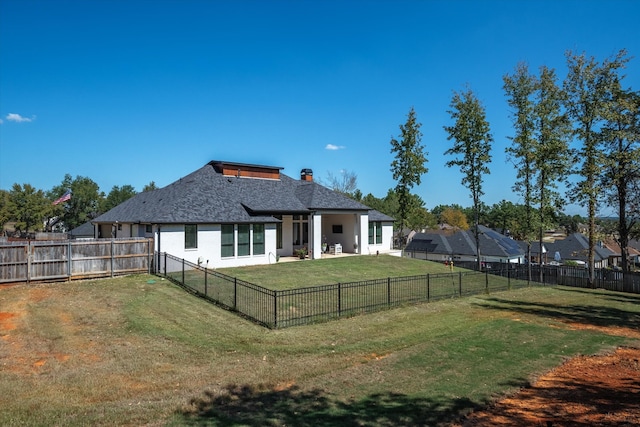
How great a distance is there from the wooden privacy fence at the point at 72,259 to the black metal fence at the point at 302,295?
1.25 meters

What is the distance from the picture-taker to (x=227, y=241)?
23.2m

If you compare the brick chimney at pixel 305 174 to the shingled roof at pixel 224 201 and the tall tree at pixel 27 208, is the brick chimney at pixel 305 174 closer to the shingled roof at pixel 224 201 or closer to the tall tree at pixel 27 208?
the shingled roof at pixel 224 201

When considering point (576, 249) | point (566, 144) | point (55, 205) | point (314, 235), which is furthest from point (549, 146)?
point (55, 205)

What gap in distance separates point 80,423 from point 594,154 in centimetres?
2924

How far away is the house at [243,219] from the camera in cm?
2197

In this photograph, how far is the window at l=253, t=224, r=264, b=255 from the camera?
2428 centimetres

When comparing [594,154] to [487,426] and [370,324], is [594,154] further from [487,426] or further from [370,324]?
[487,426]

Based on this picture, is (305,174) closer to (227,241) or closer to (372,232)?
(372,232)

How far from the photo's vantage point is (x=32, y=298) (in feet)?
47.0

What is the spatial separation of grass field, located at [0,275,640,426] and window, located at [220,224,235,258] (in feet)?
25.3

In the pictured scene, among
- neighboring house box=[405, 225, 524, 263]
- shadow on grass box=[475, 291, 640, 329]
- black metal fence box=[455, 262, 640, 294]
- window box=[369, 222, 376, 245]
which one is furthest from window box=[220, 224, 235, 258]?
neighboring house box=[405, 225, 524, 263]

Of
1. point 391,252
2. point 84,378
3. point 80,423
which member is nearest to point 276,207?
point 391,252

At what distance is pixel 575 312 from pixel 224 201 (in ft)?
63.7

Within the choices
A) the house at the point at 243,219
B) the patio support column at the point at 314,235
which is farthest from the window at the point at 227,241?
the patio support column at the point at 314,235
